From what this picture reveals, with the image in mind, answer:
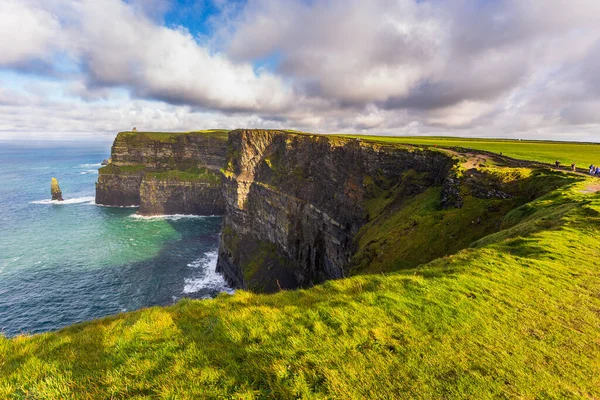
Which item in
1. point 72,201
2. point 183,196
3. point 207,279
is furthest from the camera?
point 72,201

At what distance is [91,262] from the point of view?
59.9m

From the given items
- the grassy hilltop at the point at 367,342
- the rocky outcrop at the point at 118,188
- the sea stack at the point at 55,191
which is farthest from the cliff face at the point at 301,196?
the sea stack at the point at 55,191

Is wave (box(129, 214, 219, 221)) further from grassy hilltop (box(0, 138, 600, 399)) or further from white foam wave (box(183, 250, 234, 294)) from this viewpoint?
grassy hilltop (box(0, 138, 600, 399))

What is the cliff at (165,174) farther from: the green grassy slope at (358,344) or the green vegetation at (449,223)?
the green grassy slope at (358,344)

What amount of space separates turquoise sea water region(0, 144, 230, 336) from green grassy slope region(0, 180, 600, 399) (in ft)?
139

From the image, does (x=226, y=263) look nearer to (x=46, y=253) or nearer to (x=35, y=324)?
(x=35, y=324)

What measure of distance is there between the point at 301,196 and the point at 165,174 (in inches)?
3063

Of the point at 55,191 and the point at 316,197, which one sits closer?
the point at 316,197

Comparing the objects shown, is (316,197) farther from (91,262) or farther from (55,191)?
(55,191)

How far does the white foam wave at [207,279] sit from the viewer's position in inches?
2165

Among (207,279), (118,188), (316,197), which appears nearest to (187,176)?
(118,188)

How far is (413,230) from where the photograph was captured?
25.3 meters

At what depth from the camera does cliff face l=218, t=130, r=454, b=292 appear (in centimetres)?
A: 4234

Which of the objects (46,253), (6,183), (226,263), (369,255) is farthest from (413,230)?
(6,183)
